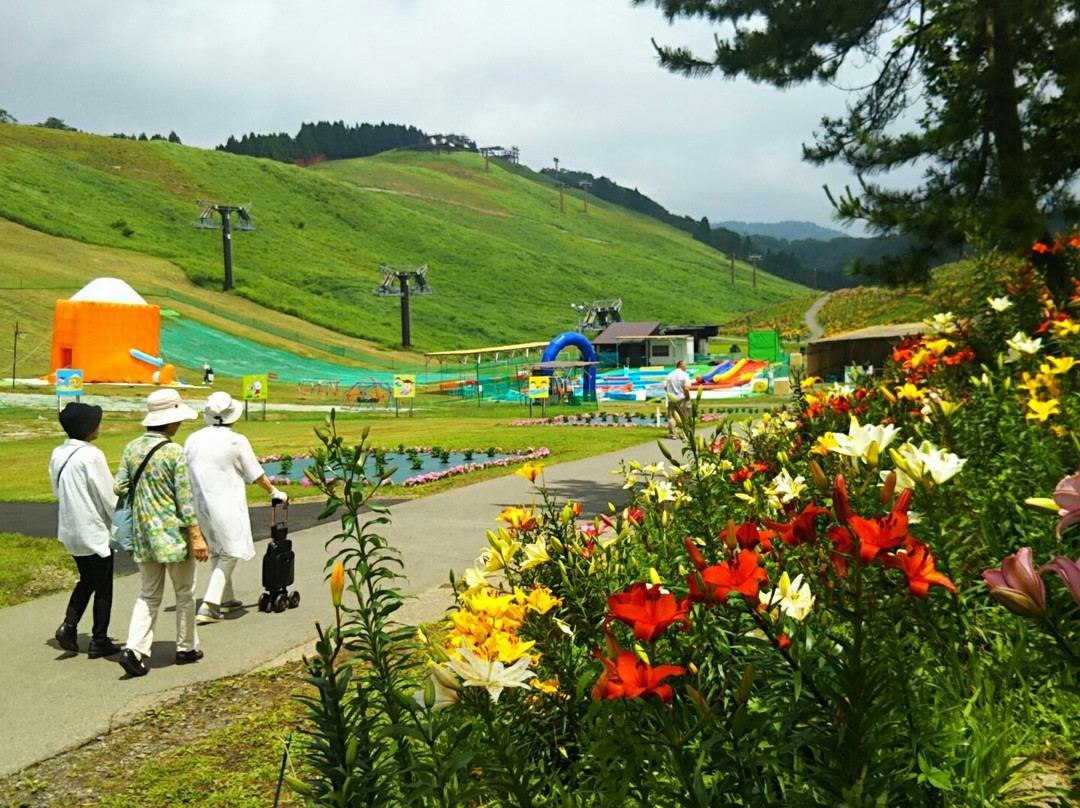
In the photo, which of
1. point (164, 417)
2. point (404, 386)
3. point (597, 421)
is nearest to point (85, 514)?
point (164, 417)

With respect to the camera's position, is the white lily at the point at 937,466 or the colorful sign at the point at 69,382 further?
the colorful sign at the point at 69,382

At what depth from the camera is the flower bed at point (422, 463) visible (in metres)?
13.2

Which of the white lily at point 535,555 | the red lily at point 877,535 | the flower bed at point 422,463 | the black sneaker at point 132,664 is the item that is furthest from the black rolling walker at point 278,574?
the flower bed at point 422,463

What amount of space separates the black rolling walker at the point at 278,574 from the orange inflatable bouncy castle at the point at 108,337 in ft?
102

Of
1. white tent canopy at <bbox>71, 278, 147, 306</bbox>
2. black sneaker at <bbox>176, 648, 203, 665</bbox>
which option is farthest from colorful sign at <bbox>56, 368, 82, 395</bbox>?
black sneaker at <bbox>176, 648, 203, 665</bbox>

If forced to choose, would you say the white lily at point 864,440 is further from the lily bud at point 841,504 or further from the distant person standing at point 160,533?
the distant person standing at point 160,533

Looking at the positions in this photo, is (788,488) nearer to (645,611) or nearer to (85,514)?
(645,611)

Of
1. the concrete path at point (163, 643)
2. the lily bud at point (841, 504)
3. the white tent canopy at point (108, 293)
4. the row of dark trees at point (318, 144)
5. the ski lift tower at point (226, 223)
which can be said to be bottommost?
the concrete path at point (163, 643)

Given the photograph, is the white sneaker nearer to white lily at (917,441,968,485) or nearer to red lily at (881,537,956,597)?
white lily at (917,441,968,485)

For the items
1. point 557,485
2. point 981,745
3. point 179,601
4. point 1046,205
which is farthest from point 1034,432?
point 557,485

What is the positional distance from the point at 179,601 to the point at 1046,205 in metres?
8.16

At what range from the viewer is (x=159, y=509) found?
543cm

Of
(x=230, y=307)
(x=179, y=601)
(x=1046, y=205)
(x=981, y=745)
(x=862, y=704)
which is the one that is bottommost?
(x=179, y=601)

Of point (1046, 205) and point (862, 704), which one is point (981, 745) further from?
point (1046, 205)
